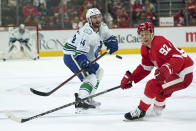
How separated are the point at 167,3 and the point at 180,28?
94cm

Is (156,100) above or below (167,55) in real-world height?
below

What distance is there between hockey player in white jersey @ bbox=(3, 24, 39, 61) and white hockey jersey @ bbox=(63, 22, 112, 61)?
18.6 feet

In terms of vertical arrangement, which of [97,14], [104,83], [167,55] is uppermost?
[97,14]

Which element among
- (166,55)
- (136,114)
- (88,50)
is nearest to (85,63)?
(88,50)

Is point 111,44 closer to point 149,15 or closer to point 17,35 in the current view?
point 17,35

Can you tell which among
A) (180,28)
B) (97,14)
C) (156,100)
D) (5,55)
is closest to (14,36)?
→ (5,55)

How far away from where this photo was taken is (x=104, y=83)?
5.20 m

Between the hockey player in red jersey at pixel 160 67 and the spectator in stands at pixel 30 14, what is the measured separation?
7619 millimetres

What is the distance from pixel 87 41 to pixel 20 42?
6113mm

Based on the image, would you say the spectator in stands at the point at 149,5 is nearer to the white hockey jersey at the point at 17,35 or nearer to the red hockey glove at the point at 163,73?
the white hockey jersey at the point at 17,35

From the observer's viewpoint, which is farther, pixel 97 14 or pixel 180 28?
pixel 180 28

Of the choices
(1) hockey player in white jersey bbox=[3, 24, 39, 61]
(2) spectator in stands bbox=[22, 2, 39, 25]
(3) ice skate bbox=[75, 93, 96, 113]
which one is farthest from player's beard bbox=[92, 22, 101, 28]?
(2) spectator in stands bbox=[22, 2, 39, 25]

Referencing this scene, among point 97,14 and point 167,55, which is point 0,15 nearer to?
point 97,14

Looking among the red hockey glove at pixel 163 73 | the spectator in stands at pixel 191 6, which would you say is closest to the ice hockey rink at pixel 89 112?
the red hockey glove at pixel 163 73
